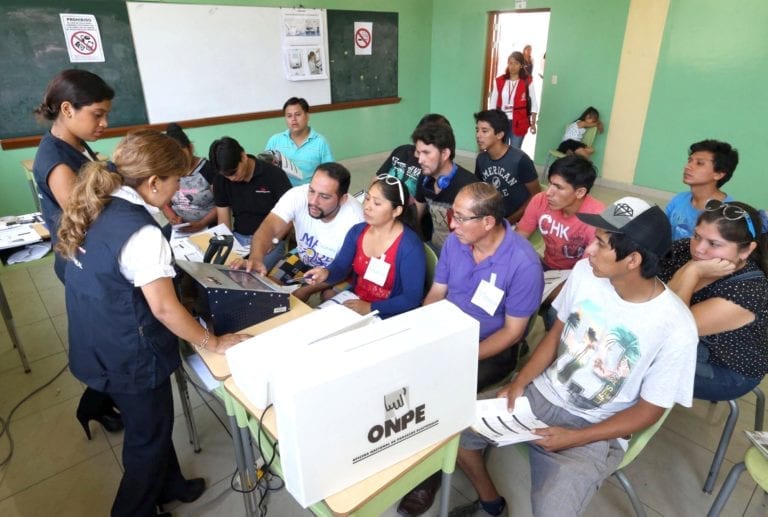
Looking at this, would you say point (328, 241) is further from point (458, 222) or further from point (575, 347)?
point (575, 347)

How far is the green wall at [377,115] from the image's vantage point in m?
5.52

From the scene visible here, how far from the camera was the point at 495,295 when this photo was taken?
5.71 ft

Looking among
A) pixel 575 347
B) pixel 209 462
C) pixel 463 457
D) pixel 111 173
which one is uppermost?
pixel 111 173

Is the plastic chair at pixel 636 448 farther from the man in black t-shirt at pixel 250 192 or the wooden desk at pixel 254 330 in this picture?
the man in black t-shirt at pixel 250 192

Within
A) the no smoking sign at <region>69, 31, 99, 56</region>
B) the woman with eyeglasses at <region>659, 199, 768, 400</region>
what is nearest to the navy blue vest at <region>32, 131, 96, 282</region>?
the woman with eyeglasses at <region>659, 199, 768, 400</region>

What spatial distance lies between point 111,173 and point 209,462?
1.34 m

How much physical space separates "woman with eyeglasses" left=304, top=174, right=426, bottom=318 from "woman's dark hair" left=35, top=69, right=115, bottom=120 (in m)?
1.10

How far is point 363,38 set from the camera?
246 inches

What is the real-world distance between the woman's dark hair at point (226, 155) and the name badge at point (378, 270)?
992 millimetres

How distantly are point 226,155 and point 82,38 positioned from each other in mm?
3047

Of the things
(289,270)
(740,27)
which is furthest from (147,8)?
(740,27)

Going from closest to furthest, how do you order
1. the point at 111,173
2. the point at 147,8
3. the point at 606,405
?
the point at 111,173 < the point at 606,405 < the point at 147,8

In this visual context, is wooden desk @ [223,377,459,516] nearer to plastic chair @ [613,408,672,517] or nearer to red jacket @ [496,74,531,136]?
plastic chair @ [613,408,672,517]

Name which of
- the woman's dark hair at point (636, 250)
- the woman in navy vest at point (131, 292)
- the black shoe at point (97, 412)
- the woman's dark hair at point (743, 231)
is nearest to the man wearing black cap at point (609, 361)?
the woman's dark hair at point (636, 250)
